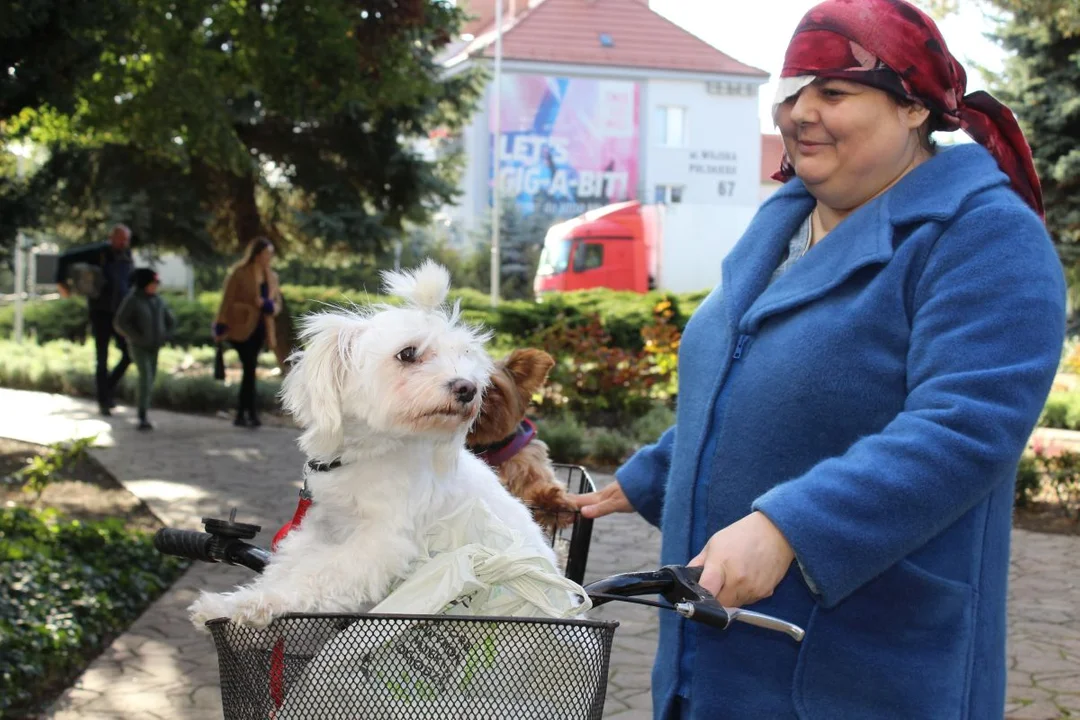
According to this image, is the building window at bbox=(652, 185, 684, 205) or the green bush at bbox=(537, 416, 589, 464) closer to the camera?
the green bush at bbox=(537, 416, 589, 464)

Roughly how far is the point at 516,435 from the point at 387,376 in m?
1.34

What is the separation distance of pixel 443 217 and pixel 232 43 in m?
37.3

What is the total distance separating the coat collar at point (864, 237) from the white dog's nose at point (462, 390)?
540mm

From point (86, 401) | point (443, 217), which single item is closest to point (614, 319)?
point (86, 401)

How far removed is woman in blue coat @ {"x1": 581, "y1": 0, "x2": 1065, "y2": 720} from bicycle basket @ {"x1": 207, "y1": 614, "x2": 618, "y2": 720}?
0.86 feet

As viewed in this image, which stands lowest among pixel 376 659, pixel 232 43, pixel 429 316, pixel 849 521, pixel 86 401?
pixel 86 401

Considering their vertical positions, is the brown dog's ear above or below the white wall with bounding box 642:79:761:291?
below

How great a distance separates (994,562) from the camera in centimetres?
215

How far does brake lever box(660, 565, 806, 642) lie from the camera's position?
1.75 metres

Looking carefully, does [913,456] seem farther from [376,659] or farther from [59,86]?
[59,86]

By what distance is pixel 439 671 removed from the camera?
6.03 ft

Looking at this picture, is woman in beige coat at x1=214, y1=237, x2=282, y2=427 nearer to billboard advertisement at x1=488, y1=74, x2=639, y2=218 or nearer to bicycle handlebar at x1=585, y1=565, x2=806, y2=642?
bicycle handlebar at x1=585, y1=565, x2=806, y2=642

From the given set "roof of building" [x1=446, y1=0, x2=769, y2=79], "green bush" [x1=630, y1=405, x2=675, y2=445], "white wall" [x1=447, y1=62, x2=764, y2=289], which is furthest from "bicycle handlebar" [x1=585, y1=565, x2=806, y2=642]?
"roof of building" [x1=446, y1=0, x2=769, y2=79]

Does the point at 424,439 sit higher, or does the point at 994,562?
the point at 424,439
